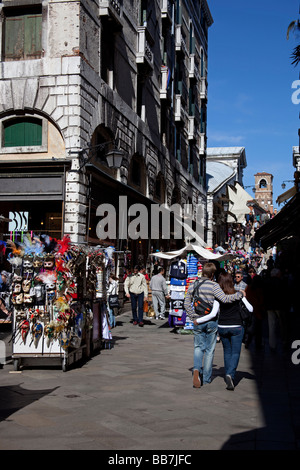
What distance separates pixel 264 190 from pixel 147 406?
14002 centimetres

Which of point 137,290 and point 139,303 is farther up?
point 137,290

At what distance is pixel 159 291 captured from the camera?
57.3ft

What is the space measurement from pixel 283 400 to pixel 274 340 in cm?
458

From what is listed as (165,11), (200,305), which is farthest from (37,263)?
(165,11)

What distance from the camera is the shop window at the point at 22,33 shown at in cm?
1508

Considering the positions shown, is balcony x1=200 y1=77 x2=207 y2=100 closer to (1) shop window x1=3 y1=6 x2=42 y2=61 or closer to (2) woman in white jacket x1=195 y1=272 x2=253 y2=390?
(1) shop window x1=3 y1=6 x2=42 y2=61

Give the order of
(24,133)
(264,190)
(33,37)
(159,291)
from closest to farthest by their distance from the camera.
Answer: (33,37) < (24,133) < (159,291) < (264,190)

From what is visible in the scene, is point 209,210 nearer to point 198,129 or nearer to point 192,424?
point 198,129

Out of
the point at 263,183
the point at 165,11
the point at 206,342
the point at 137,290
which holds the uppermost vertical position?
the point at 263,183

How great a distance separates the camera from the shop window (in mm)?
15078

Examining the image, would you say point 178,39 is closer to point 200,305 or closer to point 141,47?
point 141,47

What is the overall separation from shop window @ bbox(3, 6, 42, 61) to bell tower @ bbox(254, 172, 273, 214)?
131 meters
